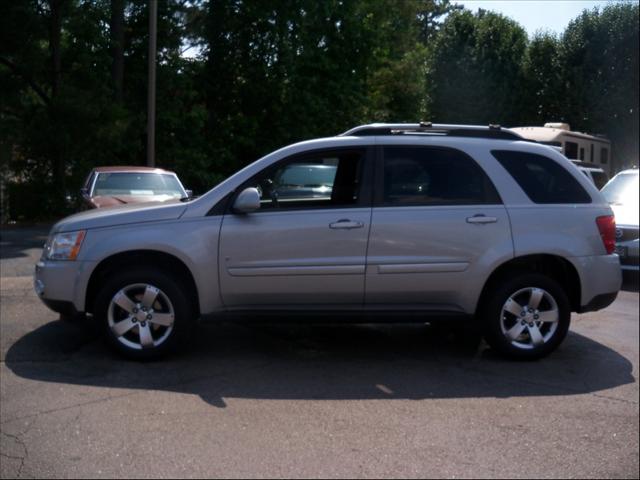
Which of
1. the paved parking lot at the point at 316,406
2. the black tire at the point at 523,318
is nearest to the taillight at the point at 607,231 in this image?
the black tire at the point at 523,318

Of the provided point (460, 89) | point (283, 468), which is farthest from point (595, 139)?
point (283, 468)

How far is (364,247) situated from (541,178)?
1.39 metres

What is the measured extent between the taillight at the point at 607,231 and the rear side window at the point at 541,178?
0.19 meters

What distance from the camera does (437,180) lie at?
20.0ft

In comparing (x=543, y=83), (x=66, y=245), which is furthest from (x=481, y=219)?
(x=543, y=83)

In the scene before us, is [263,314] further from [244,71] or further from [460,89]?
[460,89]

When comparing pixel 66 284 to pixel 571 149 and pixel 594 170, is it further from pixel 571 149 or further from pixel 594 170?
pixel 571 149

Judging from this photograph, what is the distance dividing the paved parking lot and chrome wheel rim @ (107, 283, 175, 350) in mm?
204

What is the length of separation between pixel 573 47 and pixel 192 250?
433 centimetres

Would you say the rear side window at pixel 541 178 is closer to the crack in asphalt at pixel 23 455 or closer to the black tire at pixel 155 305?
the black tire at pixel 155 305

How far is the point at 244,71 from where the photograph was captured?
312 inches

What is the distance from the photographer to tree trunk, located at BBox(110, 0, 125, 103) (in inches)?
154

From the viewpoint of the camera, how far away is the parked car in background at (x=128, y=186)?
8.56 m

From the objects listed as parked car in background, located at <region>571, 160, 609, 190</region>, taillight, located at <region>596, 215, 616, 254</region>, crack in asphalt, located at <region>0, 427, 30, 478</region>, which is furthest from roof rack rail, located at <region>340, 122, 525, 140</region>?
crack in asphalt, located at <region>0, 427, 30, 478</region>
